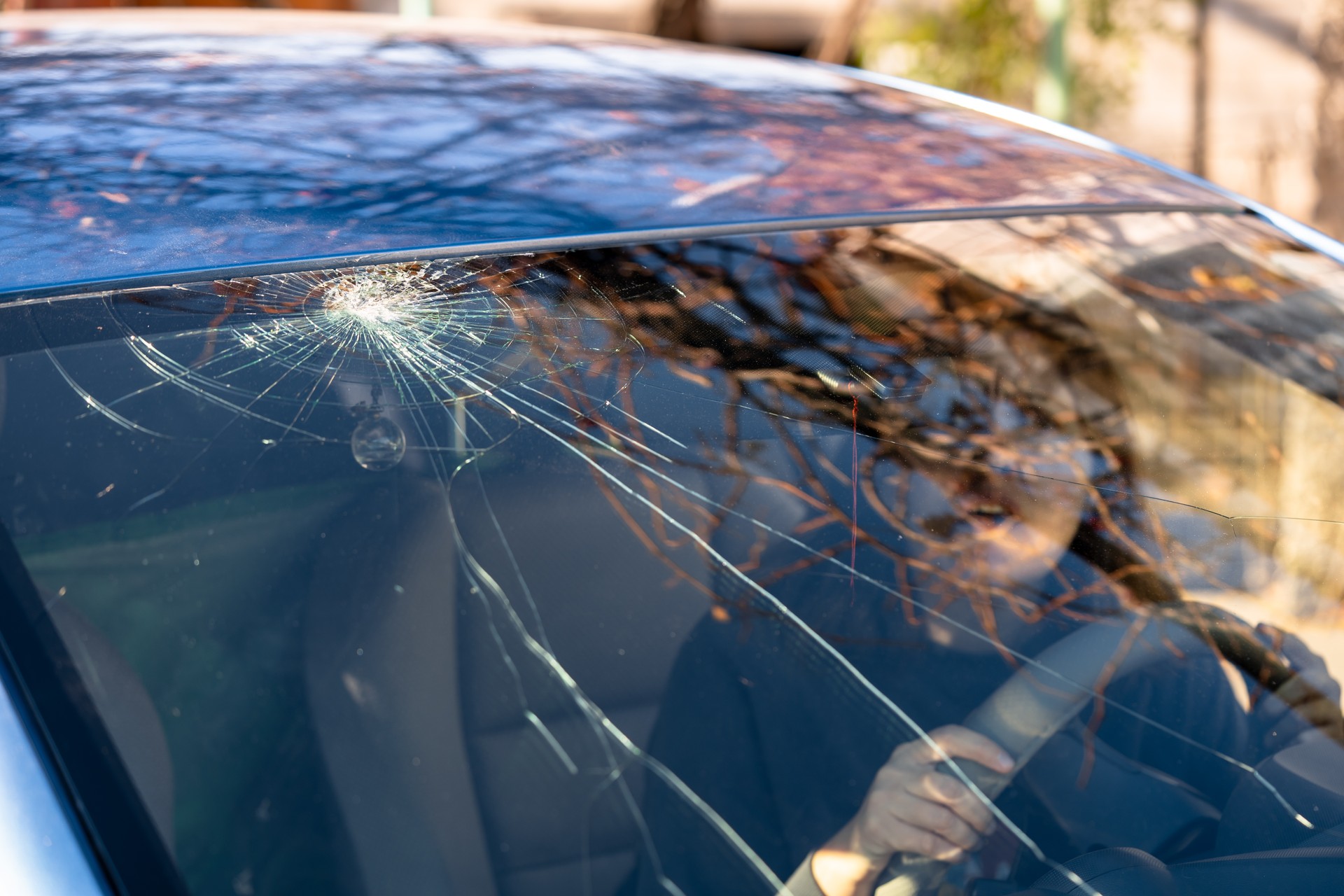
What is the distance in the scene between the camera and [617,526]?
1.04 meters

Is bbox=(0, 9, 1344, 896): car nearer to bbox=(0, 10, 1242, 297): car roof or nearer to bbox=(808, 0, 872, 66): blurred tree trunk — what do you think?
bbox=(0, 10, 1242, 297): car roof

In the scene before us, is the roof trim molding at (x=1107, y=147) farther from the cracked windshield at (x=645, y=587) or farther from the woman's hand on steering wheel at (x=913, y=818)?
the woman's hand on steering wheel at (x=913, y=818)

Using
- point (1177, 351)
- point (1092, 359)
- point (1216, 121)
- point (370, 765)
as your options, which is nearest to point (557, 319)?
point (370, 765)

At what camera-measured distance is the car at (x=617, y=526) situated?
91cm

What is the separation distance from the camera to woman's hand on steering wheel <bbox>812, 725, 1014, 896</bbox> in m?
0.95

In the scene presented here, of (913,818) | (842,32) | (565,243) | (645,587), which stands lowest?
(913,818)

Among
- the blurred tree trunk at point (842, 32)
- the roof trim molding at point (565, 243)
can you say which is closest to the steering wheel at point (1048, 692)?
the roof trim molding at point (565, 243)

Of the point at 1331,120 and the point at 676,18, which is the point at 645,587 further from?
the point at 676,18

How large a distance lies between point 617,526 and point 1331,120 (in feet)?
16.0

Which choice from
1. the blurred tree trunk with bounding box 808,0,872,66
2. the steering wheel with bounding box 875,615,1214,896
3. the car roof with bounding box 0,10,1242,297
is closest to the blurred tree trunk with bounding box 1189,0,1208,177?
the blurred tree trunk with bounding box 808,0,872,66

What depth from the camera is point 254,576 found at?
0.96 meters

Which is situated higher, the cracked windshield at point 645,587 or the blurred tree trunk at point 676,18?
the blurred tree trunk at point 676,18

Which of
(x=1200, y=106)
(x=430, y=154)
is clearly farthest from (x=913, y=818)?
(x=1200, y=106)

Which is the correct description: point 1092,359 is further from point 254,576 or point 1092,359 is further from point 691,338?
point 254,576
